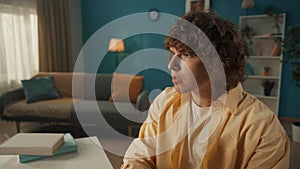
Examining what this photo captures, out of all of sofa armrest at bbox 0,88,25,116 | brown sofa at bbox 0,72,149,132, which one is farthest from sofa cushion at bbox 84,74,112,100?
sofa armrest at bbox 0,88,25,116

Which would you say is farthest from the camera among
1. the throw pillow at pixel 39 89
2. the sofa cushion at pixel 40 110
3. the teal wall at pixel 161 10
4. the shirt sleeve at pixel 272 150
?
the teal wall at pixel 161 10

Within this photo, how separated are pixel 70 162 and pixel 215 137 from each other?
65 cm

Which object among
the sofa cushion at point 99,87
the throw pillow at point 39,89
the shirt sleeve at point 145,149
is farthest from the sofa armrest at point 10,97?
the shirt sleeve at point 145,149

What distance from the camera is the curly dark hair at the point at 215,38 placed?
2.14ft

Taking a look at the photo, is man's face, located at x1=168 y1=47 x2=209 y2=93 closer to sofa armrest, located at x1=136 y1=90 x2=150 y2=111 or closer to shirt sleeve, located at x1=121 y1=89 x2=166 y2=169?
shirt sleeve, located at x1=121 y1=89 x2=166 y2=169

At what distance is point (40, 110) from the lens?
8.86 feet

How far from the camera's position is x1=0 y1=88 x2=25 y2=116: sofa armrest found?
2715 millimetres

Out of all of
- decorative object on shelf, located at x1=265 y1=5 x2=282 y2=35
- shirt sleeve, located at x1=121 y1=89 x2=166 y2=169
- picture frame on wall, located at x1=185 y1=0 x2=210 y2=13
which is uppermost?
picture frame on wall, located at x1=185 y1=0 x2=210 y2=13

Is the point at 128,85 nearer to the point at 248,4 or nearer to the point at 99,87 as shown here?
the point at 99,87

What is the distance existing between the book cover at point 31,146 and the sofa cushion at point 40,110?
1.65 m

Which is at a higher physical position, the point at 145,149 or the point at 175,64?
the point at 175,64

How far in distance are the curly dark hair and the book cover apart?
2.19ft

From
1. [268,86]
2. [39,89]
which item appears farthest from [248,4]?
[39,89]

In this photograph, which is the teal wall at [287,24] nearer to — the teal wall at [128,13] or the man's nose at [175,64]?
the teal wall at [128,13]
